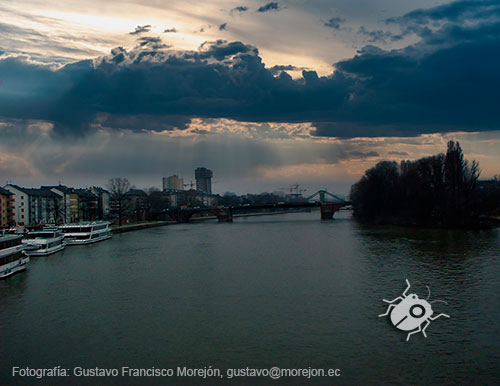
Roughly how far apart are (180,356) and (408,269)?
17209 millimetres

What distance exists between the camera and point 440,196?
180ft

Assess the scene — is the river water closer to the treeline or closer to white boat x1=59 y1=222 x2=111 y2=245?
white boat x1=59 y1=222 x2=111 y2=245

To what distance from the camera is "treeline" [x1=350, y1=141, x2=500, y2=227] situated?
53.1m

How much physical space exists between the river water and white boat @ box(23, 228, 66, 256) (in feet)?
15.0

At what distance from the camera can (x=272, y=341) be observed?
1460 cm

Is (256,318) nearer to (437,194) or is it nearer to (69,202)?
(437,194)

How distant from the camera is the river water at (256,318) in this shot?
42.2 feet

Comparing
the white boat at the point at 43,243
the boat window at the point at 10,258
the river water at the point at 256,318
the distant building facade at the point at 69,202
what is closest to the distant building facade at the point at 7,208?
the distant building facade at the point at 69,202

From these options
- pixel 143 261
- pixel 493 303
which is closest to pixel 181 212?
pixel 143 261

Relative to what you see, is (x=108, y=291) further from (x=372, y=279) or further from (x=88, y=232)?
→ (x=88, y=232)

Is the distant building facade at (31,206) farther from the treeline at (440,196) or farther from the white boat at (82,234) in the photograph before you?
the treeline at (440,196)

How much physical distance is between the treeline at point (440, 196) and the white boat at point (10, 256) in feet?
143

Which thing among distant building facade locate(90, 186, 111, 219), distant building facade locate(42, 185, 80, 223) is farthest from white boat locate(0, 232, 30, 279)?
distant building facade locate(90, 186, 111, 219)

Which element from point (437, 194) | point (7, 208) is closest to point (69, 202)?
point (7, 208)
